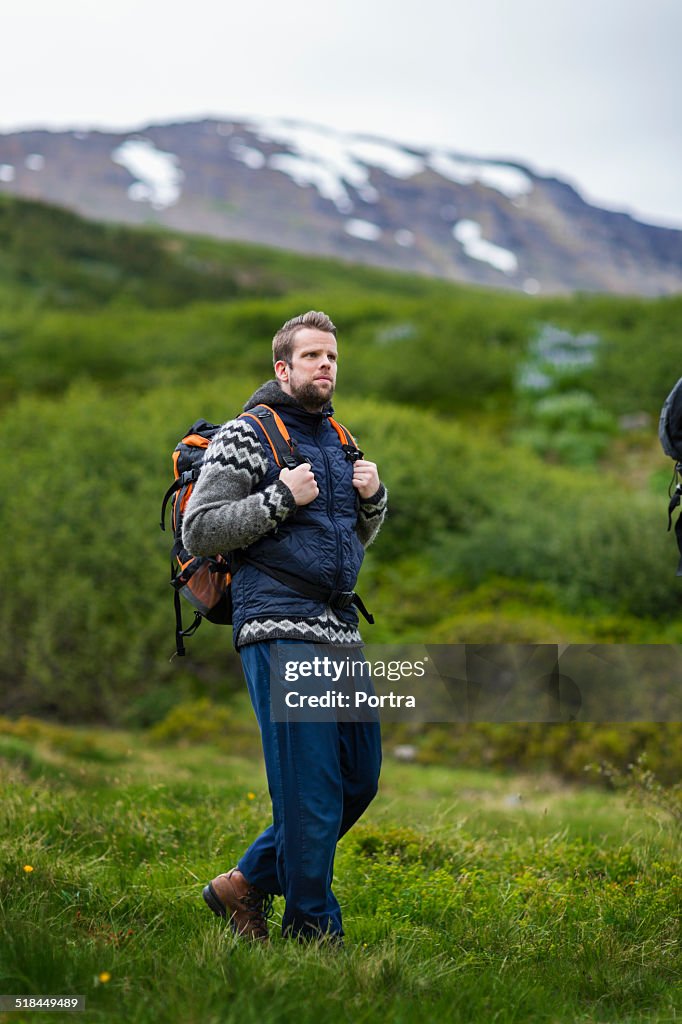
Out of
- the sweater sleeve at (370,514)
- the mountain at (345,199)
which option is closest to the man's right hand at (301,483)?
the sweater sleeve at (370,514)

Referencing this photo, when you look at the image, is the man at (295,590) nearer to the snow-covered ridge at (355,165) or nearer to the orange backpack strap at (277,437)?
the orange backpack strap at (277,437)

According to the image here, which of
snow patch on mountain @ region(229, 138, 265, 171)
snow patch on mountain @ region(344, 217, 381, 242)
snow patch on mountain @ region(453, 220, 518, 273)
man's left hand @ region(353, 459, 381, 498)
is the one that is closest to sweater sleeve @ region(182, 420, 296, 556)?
man's left hand @ region(353, 459, 381, 498)

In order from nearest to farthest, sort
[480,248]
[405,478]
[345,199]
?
1. [405,478]
2. [480,248]
3. [345,199]

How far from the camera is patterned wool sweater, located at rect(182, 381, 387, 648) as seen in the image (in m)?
3.63

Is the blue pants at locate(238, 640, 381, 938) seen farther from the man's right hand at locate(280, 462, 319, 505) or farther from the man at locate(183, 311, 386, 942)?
the man's right hand at locate(280, 462, 319, 505)

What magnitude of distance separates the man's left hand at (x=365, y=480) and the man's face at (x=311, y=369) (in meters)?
0.28

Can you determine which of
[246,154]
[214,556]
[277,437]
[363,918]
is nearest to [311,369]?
[277,437]

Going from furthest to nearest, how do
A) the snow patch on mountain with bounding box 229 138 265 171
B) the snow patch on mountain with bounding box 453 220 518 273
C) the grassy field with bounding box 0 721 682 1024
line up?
1. the snow patch on mountain with bounding box 229 138 265 171
2. the snow patch on mountain with bounding box 453 220 518 273
3. the grassy field with bounding box 0 721 682 1024

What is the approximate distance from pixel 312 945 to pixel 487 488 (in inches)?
643

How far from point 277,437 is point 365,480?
37 centimetres

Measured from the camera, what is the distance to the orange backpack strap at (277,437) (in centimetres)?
384

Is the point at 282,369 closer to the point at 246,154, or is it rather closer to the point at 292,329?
the point at 292,329

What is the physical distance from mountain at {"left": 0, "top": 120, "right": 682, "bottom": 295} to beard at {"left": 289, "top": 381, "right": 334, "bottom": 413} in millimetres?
84868

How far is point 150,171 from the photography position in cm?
14125
